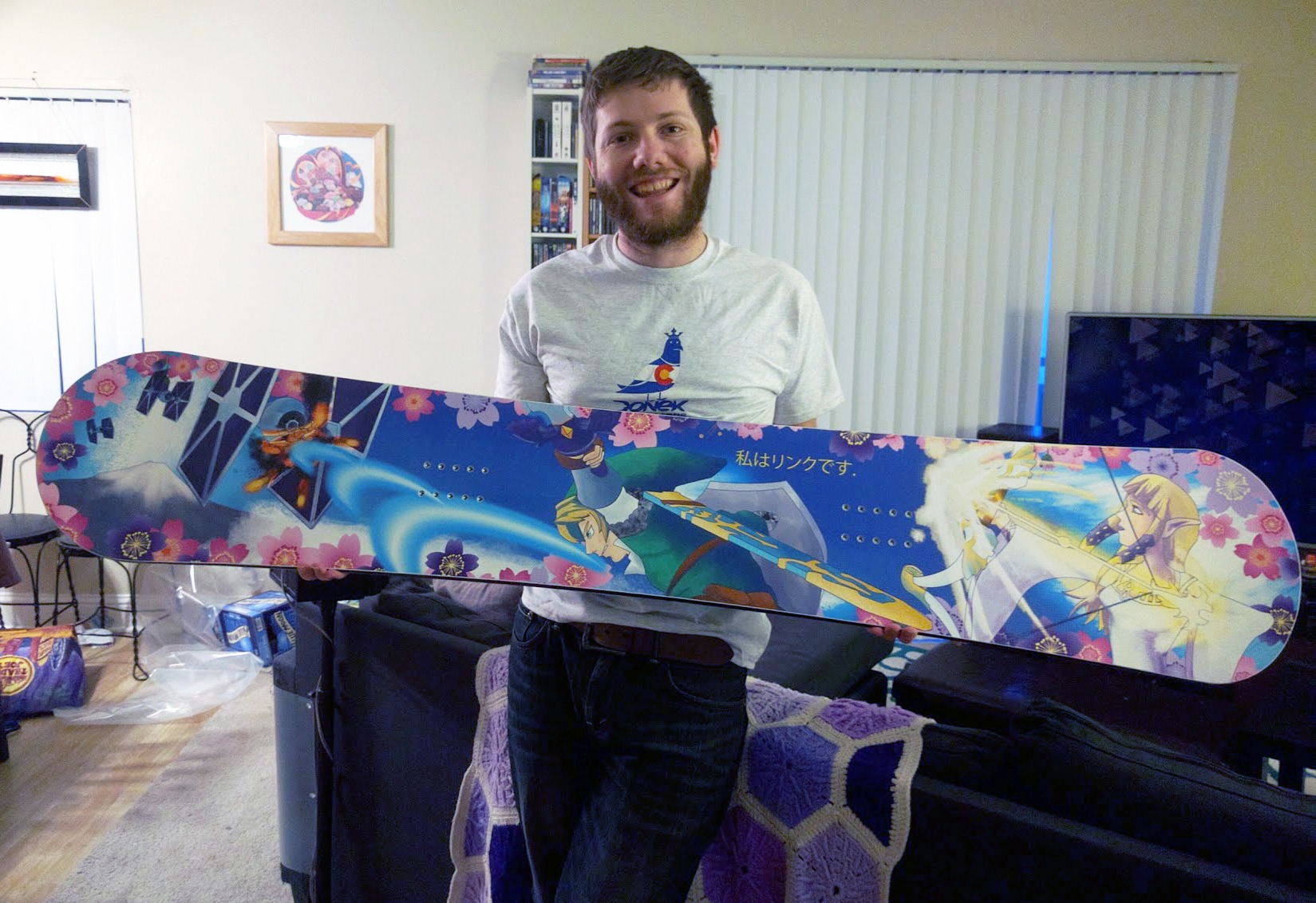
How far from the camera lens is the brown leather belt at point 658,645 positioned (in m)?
0.97

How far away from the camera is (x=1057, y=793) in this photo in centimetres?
96

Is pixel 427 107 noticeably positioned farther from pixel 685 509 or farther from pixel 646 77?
pixel 685 509

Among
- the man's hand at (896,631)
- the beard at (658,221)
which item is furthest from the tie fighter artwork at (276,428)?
the man's hand at (896,631)

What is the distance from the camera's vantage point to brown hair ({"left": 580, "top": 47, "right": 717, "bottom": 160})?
106 cm

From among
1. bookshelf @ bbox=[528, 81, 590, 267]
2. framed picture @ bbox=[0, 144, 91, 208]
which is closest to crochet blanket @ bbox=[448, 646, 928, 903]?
bookshelf @ bbox=[528, 81, 590, 267]

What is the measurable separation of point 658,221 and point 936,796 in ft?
2.48

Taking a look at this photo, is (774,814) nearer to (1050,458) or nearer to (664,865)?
(664,865)

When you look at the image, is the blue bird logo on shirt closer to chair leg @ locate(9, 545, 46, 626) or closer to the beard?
the beard

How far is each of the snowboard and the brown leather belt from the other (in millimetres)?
60

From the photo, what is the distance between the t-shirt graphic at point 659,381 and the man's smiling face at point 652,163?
0.13 metres

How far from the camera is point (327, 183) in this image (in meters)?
3.36

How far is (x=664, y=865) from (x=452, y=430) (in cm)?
65

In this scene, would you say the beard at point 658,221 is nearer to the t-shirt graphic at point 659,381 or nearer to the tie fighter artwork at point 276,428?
the t-shirt graphic at point 659,381

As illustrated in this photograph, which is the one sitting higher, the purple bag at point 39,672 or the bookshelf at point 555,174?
the bookshelf at point 555,174
